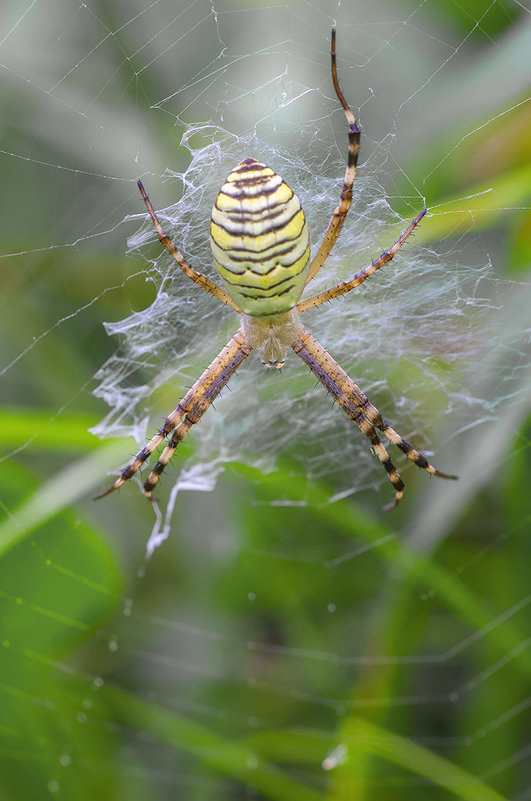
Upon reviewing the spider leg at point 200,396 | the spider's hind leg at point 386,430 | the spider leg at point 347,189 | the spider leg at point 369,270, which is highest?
the spider leg at point 347,189

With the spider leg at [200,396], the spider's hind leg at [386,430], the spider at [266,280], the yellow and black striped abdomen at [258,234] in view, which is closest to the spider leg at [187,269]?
the spider at [266,280]

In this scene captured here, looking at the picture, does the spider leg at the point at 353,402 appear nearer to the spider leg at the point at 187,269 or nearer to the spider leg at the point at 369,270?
the spider leg at the point at 369,270

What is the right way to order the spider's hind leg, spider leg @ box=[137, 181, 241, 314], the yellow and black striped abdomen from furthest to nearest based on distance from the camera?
the spider's hind leg, spider leg @ box=[137, 181, 241, 314], the yellow and black striped abdomen

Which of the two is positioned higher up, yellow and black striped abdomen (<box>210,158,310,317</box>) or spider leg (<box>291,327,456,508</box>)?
yellow and black striped abdomen (<box>210,158,310,317</box>)

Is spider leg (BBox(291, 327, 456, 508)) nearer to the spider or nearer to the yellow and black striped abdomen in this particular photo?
the spider

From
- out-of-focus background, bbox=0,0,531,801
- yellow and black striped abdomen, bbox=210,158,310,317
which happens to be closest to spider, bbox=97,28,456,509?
yellow and black striped abdomen, bbox=210,158,310,317
